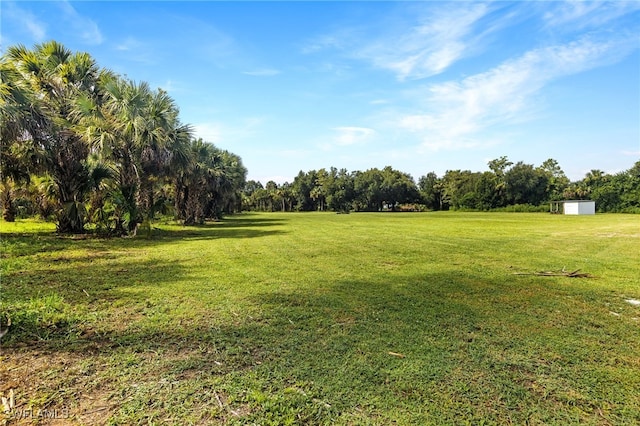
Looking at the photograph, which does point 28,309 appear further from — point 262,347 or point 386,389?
point 386,389

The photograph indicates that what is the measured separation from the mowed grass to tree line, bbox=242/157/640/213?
58.4m

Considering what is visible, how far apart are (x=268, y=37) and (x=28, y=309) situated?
35.6 feet

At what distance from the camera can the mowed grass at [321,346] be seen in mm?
2523

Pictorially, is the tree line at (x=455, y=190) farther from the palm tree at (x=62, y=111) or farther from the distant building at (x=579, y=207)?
the palm tree at (x=62, y=111)

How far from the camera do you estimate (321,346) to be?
360 cm

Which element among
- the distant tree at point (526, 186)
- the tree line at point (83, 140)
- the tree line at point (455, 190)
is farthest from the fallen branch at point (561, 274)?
the distant tree at point (526, 186)

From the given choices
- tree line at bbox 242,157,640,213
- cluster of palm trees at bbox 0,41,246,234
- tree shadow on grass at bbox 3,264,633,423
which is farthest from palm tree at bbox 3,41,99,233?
tree line at bbox 242,157,640,213

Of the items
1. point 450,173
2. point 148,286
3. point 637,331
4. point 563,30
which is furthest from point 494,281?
point 450,173

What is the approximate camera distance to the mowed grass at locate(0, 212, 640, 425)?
2.52 meters

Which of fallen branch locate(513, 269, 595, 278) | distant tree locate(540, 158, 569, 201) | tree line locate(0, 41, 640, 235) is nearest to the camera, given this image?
fallen branch locate(513, 269, 595, 278)

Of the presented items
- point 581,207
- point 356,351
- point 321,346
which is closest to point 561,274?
point 356,351

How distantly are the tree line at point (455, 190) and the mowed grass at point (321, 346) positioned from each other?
192ft

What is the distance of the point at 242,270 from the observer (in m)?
7.81

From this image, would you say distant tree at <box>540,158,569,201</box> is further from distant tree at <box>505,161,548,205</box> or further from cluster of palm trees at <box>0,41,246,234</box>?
cluster of palm trees at <box>0,41,246,234</box>
